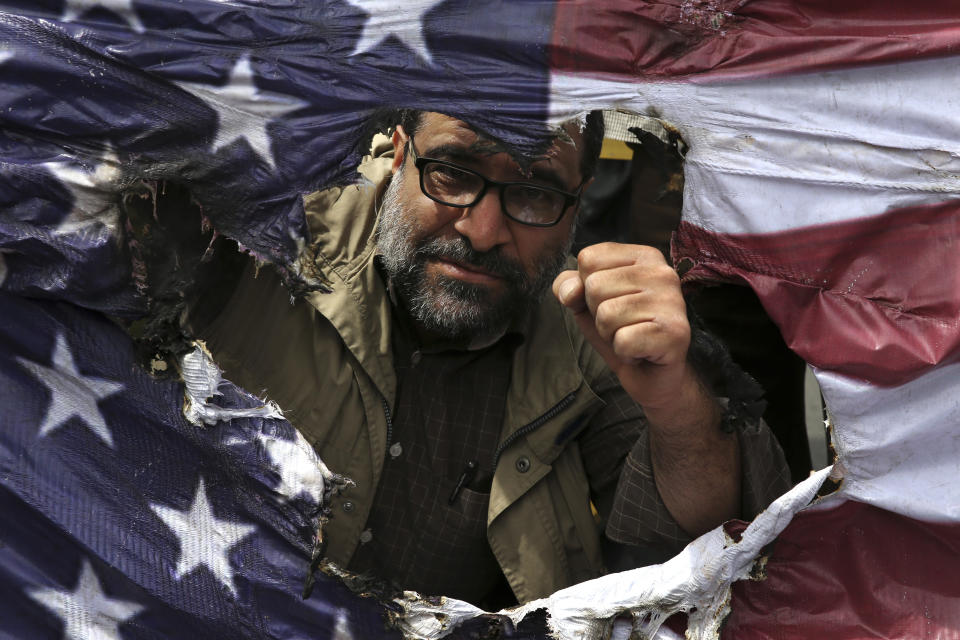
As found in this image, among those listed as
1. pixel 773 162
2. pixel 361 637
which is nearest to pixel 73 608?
pixel 361 637

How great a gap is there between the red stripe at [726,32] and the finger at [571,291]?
0.30 metres

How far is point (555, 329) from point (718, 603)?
743 millimetres

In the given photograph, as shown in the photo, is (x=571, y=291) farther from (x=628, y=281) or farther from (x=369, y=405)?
(x=369, y=405)

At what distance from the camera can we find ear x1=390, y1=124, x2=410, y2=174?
1.88 metres

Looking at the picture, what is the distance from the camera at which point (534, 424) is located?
5.93 ft

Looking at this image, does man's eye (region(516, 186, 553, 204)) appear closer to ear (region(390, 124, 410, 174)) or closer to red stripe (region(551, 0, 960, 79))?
ear (region(390, 124, 410, 174))

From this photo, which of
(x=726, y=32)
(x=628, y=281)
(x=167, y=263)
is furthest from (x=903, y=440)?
(x=167, y=263)

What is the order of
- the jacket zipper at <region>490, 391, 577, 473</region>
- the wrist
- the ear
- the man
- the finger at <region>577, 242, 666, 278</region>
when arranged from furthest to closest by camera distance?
the ear < the jacket zipper at <region>490, 391, 577, 473</region> < the man < the wrist < the finger at <region>577, 242, 666, 278</region>

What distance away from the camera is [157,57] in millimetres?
1276

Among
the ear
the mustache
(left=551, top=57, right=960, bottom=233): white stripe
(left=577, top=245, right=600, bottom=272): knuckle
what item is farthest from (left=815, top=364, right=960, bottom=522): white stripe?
the ear

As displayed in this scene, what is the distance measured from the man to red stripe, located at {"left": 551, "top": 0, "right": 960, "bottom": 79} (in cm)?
32

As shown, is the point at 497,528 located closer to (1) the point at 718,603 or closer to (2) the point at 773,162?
(1) the point at 718,603

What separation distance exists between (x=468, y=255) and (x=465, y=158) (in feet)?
0.67

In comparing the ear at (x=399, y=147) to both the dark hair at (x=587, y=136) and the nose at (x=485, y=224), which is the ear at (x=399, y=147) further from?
the nose at (x=485, y=224)
